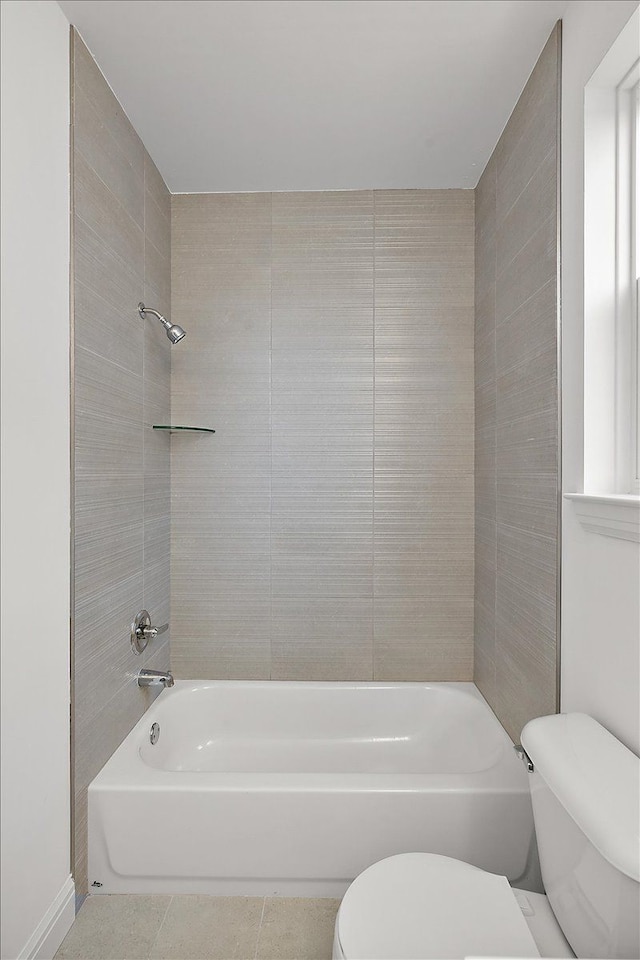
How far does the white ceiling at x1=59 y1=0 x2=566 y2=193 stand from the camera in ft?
5.45

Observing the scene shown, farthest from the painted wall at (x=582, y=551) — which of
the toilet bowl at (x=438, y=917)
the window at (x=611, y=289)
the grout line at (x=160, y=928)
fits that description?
the grout line at (x=160, y=928)

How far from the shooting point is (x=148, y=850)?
184 centimetres

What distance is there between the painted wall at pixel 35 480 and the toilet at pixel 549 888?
777mm

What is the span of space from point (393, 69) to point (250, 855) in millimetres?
2346

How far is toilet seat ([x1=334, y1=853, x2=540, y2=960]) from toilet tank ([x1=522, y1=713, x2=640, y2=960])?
108mm

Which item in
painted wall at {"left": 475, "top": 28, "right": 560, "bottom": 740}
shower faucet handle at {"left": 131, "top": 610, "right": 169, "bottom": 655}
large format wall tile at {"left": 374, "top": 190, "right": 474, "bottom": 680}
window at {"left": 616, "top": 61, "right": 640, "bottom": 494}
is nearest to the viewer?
window at {"left": 616, "top": 61, "right": 640, "bottom": 494}

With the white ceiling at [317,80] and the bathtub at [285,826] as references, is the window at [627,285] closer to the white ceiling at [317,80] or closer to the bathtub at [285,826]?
the white ceiling at [317,80]

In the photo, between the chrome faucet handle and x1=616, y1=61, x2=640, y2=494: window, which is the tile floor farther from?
x1=616, y1=61, x2=640, y2=494: window

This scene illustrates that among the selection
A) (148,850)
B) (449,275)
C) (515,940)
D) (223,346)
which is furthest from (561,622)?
(223,346)

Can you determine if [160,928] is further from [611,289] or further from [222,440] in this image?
[611,289]

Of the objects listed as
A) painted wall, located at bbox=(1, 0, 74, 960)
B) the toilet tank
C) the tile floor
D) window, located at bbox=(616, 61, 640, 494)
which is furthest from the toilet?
painted wall, located at bbox=(1, 0, 74, 960)

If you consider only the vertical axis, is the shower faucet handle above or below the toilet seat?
above

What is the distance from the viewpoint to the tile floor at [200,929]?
1653 millimetres

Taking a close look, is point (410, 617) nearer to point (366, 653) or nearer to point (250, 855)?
point (366, 653)
